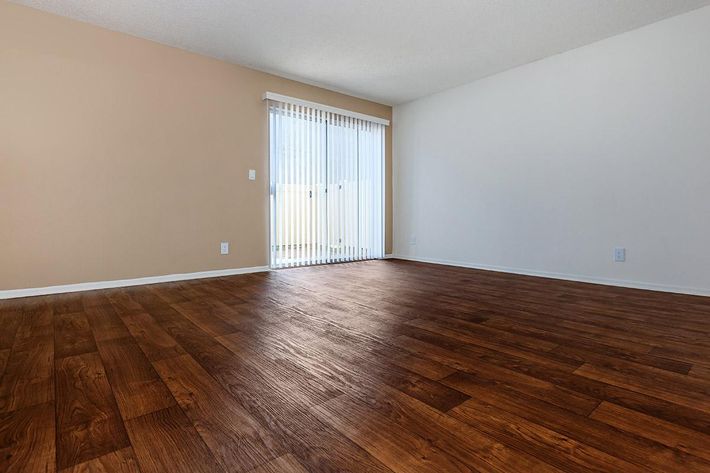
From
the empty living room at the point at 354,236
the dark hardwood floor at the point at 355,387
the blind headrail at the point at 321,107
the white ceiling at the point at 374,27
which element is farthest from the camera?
the blind headrail at the point at 321,107

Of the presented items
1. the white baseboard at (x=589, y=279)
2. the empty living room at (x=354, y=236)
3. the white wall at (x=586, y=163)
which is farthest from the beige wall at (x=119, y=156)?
the white baseboard at (x=589, y=279)

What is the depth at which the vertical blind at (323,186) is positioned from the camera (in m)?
4.43

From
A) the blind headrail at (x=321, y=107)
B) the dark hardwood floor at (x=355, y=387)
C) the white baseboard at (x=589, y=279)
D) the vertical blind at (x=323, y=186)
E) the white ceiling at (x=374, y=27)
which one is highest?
the white ceiling at (x=374, y=27)

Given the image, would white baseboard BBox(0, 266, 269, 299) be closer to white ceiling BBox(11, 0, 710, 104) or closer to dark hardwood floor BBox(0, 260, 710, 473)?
dark hardwood floor BBox(0, 260, 710, 473)

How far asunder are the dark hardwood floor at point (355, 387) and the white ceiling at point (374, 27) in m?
2.47

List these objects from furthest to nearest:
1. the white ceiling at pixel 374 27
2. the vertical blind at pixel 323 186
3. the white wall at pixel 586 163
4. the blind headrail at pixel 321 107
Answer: the vertical blind at pixel 323 186
the blind headrail at pixel 321 107
the white wall at pixel 586 163
the white ceiling at pixel 374 27

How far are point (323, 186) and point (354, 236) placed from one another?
956 millimetres

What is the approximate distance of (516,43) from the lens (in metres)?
3.55

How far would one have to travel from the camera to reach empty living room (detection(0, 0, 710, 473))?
1.11 metres

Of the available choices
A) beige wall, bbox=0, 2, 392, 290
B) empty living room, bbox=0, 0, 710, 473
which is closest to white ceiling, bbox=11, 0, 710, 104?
empty living room, bbox=0, 0, 710, 473

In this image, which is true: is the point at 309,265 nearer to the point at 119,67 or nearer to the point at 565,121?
the point at 119,67

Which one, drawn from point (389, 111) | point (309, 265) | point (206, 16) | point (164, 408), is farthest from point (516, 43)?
point (164, 408)

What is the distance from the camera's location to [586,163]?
3604 millimetres

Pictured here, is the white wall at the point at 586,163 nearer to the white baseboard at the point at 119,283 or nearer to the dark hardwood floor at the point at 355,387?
the dark hardwood floor at the point at 355,387
